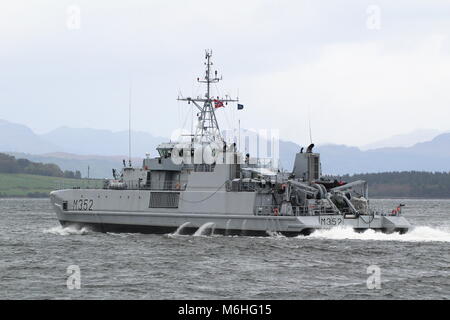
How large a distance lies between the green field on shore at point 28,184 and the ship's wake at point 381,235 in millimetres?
105367

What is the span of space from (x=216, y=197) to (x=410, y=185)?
13829 cm

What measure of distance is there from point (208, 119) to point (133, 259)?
40.6ft

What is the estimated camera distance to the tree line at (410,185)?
16538 centimetres

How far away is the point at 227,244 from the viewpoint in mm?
33062

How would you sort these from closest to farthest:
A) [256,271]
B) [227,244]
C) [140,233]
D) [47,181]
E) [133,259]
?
[256,271] → [133,259] → [227,244] → [140,233] → [47,181]

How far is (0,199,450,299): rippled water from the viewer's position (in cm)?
2258

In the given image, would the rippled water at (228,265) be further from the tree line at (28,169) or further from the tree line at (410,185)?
the tree line at (28,169)

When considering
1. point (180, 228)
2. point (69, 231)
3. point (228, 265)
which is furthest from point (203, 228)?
point (228, 265)

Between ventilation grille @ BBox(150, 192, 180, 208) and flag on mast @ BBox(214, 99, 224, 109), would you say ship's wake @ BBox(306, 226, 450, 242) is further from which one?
flag on mast @ BBox(214, 99, 224, 109)

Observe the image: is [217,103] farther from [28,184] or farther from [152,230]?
[28,184]

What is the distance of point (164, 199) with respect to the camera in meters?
37.5

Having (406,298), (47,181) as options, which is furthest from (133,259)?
(47,181)
